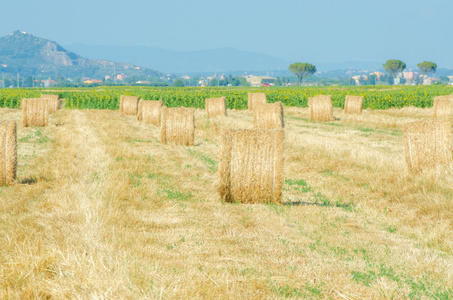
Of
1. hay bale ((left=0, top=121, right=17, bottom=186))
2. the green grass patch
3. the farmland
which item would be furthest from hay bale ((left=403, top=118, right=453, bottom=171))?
hay bale ((left=0, top=121, right=17, bottom=186))

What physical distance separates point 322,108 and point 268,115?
24.8ft

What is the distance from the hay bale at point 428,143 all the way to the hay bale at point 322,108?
51.6 feet

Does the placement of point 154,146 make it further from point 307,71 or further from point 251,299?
point 307,71

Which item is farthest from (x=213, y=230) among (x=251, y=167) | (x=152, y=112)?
(x=152, y=112)

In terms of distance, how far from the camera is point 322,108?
26.8 m

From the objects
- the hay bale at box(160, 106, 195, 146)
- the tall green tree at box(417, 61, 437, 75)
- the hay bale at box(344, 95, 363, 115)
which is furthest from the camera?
the tall green tree at box(417, 61, 437, 75)

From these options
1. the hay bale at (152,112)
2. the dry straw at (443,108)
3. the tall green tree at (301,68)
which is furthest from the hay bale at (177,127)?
the tall green tree at (301,68)

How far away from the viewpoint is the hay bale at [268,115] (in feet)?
65.6

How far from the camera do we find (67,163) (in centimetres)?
1242

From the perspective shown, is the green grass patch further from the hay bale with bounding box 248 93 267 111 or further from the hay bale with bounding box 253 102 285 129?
the hay bale with bounding box 248 93 267 111

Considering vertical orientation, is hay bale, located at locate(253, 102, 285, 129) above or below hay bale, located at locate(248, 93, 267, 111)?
below

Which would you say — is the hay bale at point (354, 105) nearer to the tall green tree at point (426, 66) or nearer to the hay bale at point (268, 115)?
the hay bale at point (268, 115)

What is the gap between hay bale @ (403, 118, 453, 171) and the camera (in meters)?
11.0

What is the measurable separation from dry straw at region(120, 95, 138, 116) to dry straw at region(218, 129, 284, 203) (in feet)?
73.8
